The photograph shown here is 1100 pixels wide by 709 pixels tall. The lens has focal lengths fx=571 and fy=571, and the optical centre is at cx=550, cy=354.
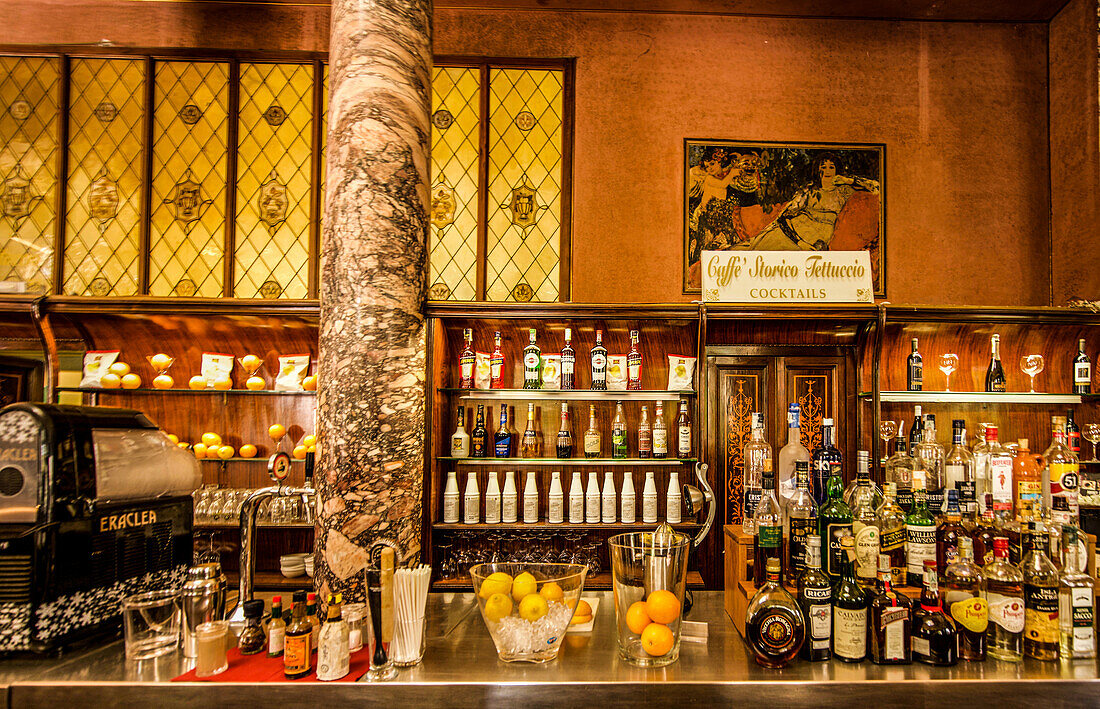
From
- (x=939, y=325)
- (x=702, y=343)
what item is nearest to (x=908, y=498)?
(x=702, y=343)

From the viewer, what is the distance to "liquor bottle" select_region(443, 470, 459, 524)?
10.6 ft

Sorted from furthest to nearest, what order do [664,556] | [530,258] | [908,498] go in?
[530,258], [908,498], [664,556]

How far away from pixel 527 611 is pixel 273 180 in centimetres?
371

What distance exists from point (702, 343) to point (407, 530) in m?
1.83

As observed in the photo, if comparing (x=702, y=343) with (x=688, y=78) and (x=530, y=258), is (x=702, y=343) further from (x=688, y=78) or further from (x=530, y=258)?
(x=688, y=78)

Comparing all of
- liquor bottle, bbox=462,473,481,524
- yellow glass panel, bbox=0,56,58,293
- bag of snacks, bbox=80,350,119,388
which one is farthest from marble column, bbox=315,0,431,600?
yellow glass panel, bbox=0,56,58,293

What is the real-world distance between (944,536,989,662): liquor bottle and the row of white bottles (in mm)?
1754

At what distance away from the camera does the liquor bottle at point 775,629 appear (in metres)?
1.48

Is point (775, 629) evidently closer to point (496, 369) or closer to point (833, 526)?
point (833, 526)

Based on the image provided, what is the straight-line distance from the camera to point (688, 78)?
400 centimetres

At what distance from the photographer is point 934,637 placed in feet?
4.88

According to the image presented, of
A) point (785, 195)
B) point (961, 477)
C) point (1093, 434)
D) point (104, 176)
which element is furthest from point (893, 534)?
point (104, 176)

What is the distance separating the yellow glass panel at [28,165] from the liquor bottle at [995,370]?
19.9 feet

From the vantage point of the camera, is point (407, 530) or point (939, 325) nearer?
point (407, 530)
